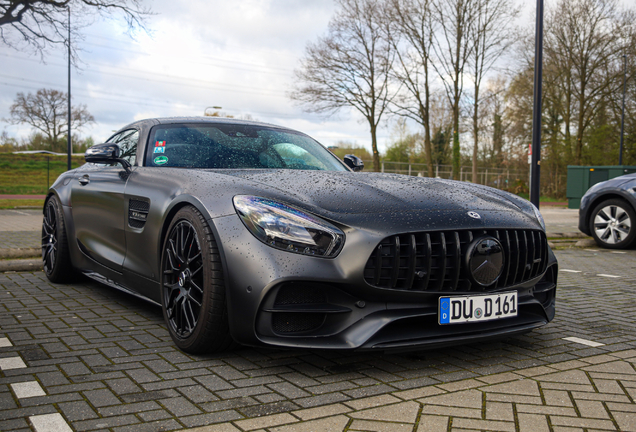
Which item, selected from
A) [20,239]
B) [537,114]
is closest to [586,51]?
[537,114]

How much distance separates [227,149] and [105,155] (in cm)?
85

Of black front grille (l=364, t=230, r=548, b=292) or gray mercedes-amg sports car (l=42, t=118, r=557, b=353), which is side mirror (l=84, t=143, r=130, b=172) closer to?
gray mercedes-amg sports car (l=42, t=118, r=557, b=353)

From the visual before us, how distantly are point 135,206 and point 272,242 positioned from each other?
1.40m

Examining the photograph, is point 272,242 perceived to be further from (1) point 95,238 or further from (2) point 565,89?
(2) point 565,89

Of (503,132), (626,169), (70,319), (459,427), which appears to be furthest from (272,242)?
(503,132)

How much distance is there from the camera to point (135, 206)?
3721mm

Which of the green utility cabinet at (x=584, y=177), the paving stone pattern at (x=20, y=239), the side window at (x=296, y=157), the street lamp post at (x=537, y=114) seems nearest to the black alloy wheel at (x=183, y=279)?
the side window at (x=296, y=157)

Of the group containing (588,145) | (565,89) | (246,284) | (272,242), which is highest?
(565,89)

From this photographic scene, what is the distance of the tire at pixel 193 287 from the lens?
9.43ft

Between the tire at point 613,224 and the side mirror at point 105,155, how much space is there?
286 inches

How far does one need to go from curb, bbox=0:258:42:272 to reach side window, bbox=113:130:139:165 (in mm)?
2075

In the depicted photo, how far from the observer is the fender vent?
11.8ft

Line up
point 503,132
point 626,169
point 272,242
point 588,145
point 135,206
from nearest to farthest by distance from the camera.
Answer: point 272,242 < point 135,206 < point 626,169 < point 588,145 < point 503,132

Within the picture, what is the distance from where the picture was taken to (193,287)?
305 centimetres
